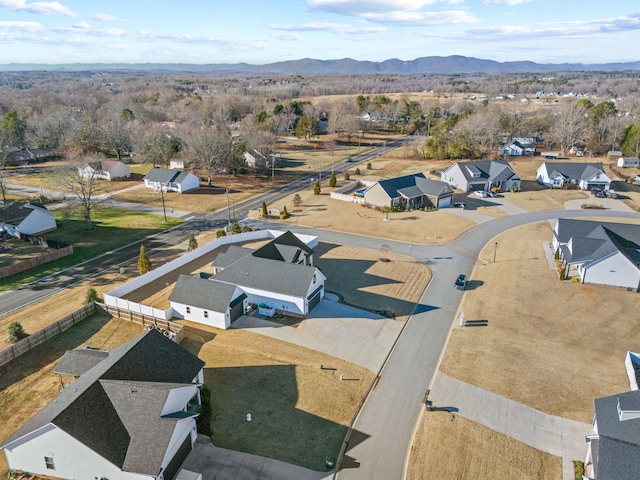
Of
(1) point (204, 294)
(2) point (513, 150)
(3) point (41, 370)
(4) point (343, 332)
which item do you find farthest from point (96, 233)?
(2) point (513, 150)

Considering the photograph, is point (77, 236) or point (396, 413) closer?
point (396, 413)

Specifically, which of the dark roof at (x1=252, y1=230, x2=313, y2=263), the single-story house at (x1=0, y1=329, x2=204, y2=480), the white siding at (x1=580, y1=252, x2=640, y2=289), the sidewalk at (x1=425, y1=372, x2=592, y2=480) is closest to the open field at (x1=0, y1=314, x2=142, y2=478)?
the single-story house at (x1=0, y1=329, x2=204, y2=480)

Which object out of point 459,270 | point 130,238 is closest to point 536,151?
point 459,270

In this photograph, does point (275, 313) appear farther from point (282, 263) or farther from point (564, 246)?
point (564, 246)

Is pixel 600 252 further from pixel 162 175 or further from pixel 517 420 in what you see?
pixel 162 175

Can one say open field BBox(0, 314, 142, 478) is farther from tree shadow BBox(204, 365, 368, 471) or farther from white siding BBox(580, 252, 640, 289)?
white siding BBox(580, 252, 640, 289)

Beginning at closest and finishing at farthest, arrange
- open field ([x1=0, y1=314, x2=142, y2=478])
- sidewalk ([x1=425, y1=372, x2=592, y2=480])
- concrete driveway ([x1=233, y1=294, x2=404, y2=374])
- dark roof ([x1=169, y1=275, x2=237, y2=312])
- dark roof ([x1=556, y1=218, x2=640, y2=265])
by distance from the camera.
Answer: sidewalk ([x1=425, y1=372, x2=592, y2=480]) < open field ([x1=0, y1=314, x2=142, y2=478]) < concrete driveway ([x1=233, y1=294, x2=404, y2=374]) < dark roof ([x1=169, y1=275, x2=237, y2=312]) < dark roof ([x1=556, y1=218, x2=640, y2=265])
